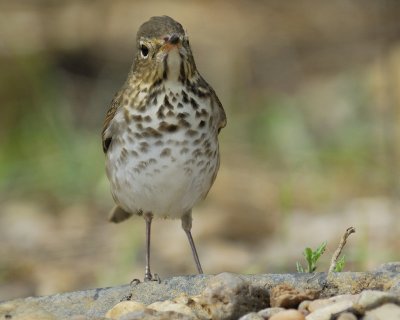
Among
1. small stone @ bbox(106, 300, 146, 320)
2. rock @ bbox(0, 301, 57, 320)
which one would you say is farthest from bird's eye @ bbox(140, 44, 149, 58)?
small stone @ bbox(106, 300, 146, 320)

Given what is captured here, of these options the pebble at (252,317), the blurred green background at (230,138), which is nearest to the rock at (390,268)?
the pebble at (252,317)

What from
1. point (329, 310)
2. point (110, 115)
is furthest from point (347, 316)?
point (110, 115)

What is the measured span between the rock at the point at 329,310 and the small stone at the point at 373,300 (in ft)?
0.12

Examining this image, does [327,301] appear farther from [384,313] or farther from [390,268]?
[390,268]

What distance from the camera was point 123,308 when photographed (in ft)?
14.5

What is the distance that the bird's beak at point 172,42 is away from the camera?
5.48 m

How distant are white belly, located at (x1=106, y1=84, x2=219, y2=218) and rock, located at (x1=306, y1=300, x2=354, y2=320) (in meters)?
1.62

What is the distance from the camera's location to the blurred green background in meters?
8.43

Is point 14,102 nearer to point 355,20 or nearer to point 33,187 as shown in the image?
point 33,187

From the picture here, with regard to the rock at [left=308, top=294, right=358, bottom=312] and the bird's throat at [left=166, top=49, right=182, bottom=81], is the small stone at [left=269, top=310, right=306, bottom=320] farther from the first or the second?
the bird's throat at [left=166, top=49, right=182, bottom=81]

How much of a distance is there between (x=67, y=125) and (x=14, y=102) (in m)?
1.12

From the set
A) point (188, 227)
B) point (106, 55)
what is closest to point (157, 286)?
point (188, 227)

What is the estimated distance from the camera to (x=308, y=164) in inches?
403

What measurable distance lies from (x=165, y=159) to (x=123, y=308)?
131cm
